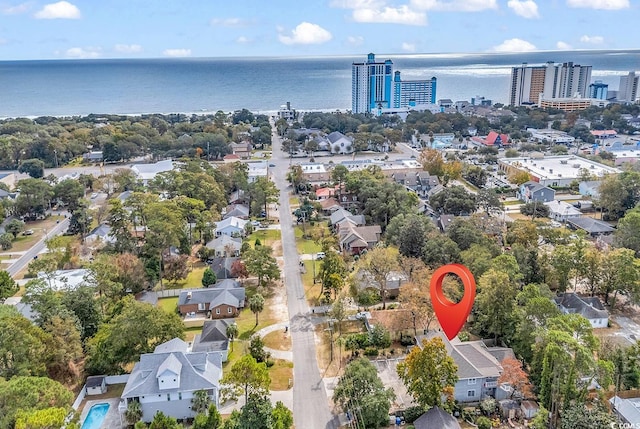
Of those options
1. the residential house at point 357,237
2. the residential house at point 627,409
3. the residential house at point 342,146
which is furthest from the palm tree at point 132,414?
the residential house at point 342,146

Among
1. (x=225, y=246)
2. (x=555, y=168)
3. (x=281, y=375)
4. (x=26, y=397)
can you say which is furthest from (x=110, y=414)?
(x=555, y=168)

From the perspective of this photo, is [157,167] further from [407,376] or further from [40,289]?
[407,376]

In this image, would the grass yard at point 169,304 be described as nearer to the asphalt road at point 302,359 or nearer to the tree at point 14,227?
the asphalt road at point 302,359

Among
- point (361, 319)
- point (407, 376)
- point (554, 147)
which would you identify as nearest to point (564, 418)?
point (407, 376)

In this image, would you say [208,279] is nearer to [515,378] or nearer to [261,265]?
[261,265]

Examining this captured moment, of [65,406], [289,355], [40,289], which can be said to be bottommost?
[289,355]

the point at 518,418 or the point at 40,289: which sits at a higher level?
the point at 40,289

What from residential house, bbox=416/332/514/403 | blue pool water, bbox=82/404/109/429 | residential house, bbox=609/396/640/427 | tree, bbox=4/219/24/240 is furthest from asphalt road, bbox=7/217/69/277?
residential house, bbox=609/396/640/427

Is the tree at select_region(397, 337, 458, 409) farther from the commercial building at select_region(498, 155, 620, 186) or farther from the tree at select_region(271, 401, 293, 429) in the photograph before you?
the commercial building at select_region(498, 155, 620, 186)
